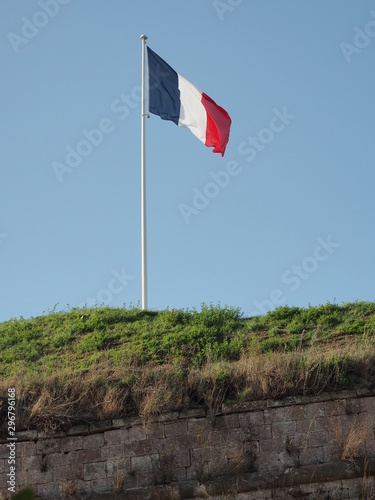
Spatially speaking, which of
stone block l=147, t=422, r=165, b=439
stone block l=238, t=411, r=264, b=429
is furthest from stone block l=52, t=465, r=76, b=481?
stone block l=238, t=411, r=264, b=429

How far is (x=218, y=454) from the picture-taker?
9562mm

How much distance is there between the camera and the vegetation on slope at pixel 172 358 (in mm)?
10047

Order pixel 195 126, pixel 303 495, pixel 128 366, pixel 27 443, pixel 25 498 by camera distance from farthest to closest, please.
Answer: pixel 195 126, pixel 128 366, pixel 27 443, pixel 303 495, pixel 25 498

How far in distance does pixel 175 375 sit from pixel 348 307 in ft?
19.9

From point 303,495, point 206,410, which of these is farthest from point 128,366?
point 303,495

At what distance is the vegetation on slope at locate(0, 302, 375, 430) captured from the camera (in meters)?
10.0

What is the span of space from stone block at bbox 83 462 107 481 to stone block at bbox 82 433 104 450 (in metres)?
0.25

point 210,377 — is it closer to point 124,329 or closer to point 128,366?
point 128,366

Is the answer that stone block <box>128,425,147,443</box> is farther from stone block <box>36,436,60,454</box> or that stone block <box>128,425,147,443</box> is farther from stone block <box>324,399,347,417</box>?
stone block <box>324,399,347,417</box>

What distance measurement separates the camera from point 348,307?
15.3 meters

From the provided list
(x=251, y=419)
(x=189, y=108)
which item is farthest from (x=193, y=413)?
(x=189, y=108)

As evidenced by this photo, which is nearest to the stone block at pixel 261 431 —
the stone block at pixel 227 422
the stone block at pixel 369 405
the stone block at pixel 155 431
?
the stone block at pixel 227 422

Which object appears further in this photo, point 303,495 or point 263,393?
point 263,393

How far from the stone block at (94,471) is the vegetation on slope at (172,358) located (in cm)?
66
